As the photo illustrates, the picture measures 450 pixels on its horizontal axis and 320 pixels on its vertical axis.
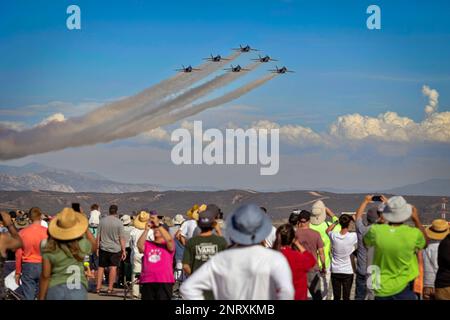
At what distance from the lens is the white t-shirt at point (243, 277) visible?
695 centimetres

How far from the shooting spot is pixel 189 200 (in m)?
120

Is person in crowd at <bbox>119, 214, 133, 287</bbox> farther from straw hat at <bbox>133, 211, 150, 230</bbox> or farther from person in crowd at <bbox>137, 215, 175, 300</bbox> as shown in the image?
person in crowd at <bbox>137, 215, 175, 300</bbox>

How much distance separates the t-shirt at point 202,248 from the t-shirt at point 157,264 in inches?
73.9

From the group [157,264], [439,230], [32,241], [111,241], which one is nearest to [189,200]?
[111,241]

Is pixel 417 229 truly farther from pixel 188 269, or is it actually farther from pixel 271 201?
pixel 271 201

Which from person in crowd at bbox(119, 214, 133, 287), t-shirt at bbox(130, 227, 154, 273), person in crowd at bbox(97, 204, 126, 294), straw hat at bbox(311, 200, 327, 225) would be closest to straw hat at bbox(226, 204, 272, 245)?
straw hat at bbox(311, 200, 327, 225)

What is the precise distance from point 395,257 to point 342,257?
15.9 ft

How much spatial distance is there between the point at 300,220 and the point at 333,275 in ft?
4.80

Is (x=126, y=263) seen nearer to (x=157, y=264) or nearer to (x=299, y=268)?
(x=157, y=264)

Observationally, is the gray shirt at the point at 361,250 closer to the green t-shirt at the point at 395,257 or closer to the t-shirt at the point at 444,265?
the t-shirt at the point at 444,265

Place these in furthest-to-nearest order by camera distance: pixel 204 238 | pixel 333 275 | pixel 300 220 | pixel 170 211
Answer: pixel 170 211 → pixel 333 275 → pixel 300 220 → pixel 204 238
